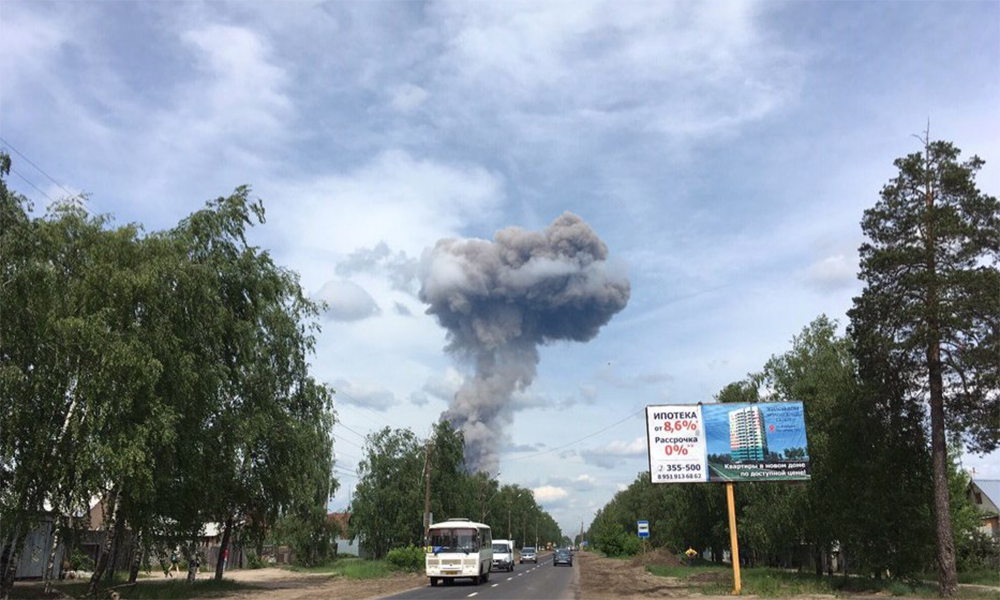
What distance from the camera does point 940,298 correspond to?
27.7 metres

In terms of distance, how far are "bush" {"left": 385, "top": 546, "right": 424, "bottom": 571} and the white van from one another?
6.53 m

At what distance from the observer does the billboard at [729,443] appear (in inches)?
1169

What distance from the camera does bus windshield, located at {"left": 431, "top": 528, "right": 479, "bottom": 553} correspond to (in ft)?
116

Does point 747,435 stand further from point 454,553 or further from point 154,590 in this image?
point 154,590

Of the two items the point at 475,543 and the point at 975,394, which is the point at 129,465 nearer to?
the point at 475,543

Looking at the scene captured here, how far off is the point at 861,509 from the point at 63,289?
33663 millimetres

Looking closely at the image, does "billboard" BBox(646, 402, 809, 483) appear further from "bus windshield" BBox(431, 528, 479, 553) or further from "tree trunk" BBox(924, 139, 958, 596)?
"bus windshield" BBox(431, 528, 479, 553)

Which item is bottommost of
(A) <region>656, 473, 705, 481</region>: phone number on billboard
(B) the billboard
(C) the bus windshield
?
(C) the bus windshield

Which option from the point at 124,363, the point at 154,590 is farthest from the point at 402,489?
the point at 124,363

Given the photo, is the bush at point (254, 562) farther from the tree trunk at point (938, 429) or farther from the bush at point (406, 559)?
the tree trunk at point (938, 429)

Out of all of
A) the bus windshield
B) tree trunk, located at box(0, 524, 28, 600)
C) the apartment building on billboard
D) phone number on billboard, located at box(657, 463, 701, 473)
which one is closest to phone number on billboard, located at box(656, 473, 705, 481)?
phone number on billboard, located at box(657, 463, 701, 473)

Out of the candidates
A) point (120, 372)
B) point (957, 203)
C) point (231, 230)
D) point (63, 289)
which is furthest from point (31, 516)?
point (957, 203)

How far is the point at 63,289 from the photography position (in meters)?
19.7

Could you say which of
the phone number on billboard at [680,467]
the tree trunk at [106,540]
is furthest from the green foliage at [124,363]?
the phone number on billboard at [680,467]
